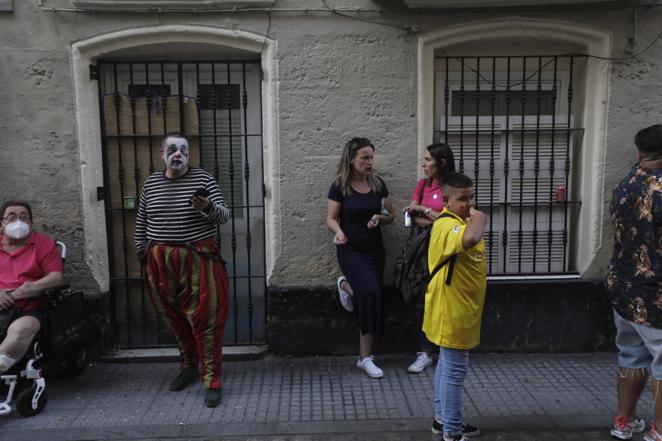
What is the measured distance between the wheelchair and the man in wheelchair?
7 cm

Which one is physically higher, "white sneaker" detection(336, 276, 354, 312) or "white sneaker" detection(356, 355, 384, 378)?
"white sneaker" detection(336, 276, 354, 312)

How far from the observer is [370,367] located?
15.1ft

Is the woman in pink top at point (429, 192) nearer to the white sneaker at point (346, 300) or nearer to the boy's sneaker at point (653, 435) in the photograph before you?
the white sneaker at point (346, 300)

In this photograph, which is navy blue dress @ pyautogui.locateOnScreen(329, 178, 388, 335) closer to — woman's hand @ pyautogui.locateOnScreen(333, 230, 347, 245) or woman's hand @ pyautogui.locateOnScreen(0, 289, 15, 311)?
woman's hand @ pyautogui.locateOnScreen(333, 230, 347, 245)

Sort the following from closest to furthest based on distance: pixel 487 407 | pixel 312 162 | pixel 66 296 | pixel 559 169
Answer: pixel 487 407
pixel 66 296
pixel 312 162
pixel 559 169

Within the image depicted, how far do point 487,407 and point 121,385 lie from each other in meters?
A: 2.72

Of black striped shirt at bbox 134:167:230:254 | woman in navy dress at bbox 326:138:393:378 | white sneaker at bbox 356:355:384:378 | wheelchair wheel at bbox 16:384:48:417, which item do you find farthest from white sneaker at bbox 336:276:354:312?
wheelchair wheel at bbox 16:384:48:417

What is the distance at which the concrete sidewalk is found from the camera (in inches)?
149

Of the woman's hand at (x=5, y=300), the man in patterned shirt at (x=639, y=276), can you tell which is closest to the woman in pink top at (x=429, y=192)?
the man in patterned shirt at (x=639, y=276)

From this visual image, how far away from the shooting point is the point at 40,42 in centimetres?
454

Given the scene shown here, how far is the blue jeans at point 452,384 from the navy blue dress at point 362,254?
1.13 meters

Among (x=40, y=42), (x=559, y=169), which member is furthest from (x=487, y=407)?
(x=40, y=42)

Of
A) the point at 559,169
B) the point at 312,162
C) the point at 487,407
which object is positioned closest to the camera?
the point at 487,407

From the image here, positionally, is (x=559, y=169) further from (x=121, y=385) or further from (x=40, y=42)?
A: (x=40, y=42)
